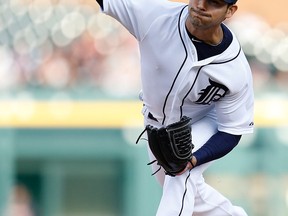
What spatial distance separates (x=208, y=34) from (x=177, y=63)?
0.47ft

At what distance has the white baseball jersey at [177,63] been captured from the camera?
2.90 metres

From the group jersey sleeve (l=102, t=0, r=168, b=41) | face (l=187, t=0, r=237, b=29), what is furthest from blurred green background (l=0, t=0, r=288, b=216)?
face (l=187, t=0, r=237, b=29)

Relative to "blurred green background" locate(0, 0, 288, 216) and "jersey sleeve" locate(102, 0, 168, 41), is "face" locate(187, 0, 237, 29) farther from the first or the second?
"blurred green background" locate(0, 0, 288, 216)

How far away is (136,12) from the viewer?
2895 mm

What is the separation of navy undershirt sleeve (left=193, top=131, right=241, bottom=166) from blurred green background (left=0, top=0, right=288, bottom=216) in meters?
3.11

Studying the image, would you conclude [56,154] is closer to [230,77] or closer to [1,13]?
[1,13]

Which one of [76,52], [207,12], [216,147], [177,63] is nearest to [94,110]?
[76,52]

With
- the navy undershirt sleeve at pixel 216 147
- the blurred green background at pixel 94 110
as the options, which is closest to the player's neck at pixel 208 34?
the navy undershirt sleeve at pixel 216 147

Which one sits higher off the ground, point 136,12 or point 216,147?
point 136,12

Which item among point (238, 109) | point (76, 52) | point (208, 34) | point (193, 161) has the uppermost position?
point (208, 34)

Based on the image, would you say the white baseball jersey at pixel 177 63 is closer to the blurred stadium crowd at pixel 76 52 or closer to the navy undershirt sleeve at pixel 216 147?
the navy undershirt sleeve at pixel 216 147

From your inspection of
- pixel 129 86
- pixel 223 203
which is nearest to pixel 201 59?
pixel 223 203

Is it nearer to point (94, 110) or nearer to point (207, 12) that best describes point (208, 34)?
point (207, 12)

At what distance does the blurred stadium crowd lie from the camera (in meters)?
6.11
